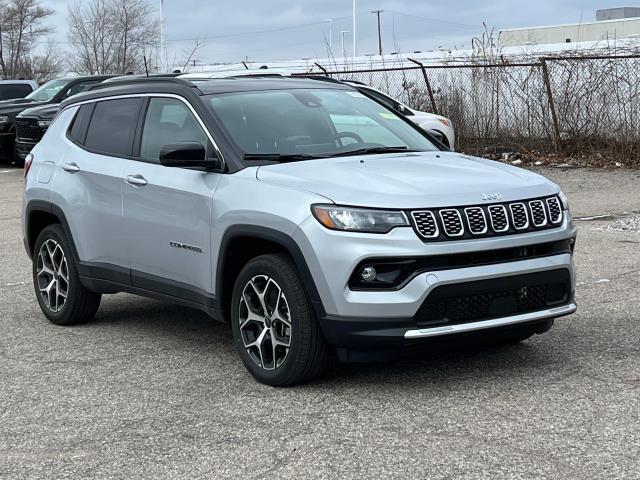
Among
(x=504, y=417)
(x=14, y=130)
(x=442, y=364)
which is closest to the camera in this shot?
(x=504, y=417)

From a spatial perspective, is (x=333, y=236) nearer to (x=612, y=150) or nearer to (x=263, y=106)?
(x=263, y=106)

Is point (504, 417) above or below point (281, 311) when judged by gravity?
below

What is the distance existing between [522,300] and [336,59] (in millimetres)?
20634

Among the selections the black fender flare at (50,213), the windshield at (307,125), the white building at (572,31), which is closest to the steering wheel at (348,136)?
the windshield at (307,125)

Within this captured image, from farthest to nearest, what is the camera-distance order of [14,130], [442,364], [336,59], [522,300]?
[336,59] → [14,130] → [442,364] → [522,300]

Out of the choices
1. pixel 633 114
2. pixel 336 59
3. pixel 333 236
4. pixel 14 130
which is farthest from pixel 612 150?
pixel 333 236

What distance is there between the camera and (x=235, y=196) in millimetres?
5891

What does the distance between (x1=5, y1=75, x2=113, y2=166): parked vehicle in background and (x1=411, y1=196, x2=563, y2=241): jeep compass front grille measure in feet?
50.1

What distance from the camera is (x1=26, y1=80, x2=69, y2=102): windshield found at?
22.4 metres

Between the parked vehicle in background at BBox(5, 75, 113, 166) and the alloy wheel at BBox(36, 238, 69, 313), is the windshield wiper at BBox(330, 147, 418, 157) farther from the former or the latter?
the parked vehicle in background at BBox(5, 75, 113, 166)

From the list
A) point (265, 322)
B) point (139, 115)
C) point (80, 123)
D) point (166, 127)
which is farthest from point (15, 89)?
point (265, 322)

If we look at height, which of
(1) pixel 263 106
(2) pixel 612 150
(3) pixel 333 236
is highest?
(1) pixel 263 106

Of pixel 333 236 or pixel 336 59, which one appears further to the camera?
pixel 336 59

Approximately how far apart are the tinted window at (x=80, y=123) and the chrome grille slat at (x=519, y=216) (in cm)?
339
